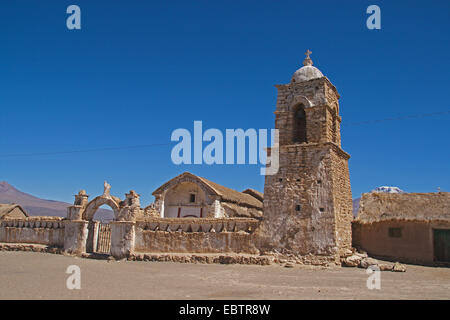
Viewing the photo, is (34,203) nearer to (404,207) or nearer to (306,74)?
(306,74)

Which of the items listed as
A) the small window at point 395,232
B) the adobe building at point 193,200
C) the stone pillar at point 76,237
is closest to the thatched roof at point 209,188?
the adobe building at point 193,200

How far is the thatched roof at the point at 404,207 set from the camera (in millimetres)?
14221

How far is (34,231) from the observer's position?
64.7 feet

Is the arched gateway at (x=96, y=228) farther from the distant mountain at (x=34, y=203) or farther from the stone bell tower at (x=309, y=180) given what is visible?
the distant mountain at (x=34, y=203)

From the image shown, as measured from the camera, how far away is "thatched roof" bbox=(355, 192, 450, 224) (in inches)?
560

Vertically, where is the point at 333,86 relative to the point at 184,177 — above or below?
above

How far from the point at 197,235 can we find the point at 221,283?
17.8 feet

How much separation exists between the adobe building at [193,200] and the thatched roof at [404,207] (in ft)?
26.3

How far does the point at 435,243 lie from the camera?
13836 mm

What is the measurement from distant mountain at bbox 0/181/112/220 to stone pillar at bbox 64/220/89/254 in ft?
219
